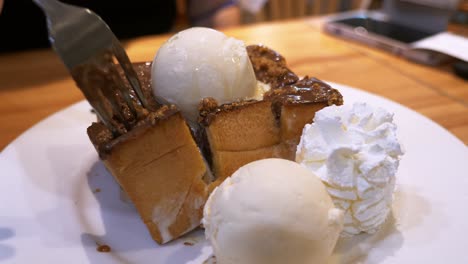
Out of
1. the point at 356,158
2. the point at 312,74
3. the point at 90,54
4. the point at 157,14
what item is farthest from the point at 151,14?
the point at 356,158

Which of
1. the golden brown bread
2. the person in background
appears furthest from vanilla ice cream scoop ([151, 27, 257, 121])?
the person in background

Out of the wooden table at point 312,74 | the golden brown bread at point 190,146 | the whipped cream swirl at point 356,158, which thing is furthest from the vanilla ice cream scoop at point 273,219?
the wooden table at point 312,74

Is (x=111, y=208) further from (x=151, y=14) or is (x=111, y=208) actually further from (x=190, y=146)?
(x=151, y=14)

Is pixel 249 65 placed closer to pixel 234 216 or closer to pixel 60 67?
pixel 234 216

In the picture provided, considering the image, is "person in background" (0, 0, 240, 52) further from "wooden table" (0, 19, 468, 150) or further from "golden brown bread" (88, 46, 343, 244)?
"golden brown bread" (88, 46, 343, 244)

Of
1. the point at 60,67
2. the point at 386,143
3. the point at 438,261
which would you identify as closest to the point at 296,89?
the point at 386,143
